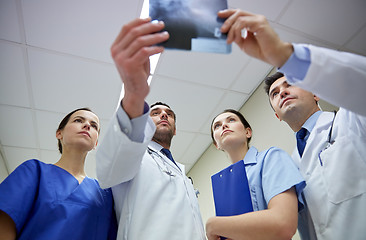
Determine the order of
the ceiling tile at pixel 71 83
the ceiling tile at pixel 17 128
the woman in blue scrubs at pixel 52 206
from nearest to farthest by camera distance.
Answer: the woman in blue scrubs at pixel 52 206 < the ceiling tile at pixel 71 83 < the ceiling tile at pixel 17 128

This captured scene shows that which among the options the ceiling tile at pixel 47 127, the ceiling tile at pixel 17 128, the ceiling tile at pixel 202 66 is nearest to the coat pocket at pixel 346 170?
the ceiling tile at pixel 202 66

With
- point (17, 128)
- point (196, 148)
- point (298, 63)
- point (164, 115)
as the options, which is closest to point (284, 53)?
point (298, 63)

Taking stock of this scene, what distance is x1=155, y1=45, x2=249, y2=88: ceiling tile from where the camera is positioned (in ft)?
7.45

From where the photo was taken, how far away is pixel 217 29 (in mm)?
831

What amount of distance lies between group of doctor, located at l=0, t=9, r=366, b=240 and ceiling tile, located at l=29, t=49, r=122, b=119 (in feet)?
3.44

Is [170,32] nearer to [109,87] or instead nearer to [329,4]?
[329,4]

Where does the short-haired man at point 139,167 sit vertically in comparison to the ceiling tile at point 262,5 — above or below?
below

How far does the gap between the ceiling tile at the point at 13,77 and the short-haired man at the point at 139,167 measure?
166 cm

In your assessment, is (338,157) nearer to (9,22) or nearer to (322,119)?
(322,119)

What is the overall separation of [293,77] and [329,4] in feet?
5.01

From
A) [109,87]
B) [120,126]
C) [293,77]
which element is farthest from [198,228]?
[109,87]

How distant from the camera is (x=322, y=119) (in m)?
1.35

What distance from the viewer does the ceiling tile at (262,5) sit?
1907mm

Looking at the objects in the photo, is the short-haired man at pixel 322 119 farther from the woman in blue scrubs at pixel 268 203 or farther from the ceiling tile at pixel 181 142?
the ceiling tile at pixel 181 142
